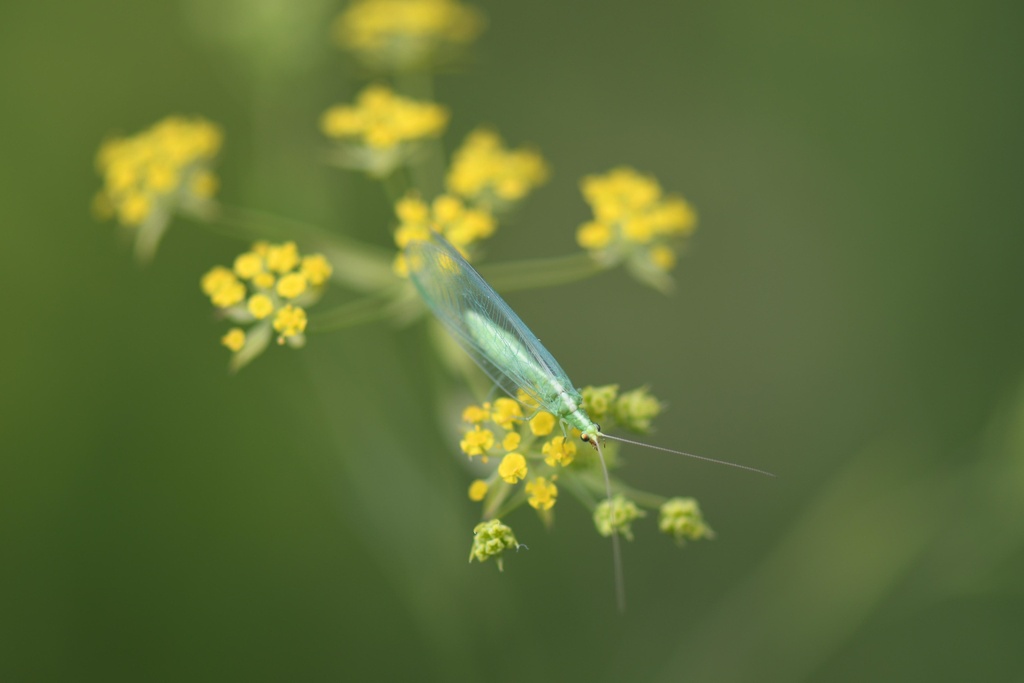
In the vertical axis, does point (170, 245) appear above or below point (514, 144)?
below

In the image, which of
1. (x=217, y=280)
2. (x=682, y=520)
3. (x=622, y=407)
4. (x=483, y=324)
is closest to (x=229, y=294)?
(x=217, y=280)

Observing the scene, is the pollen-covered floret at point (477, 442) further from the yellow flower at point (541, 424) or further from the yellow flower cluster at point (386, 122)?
the yellow flower cluster at point (386, 122)

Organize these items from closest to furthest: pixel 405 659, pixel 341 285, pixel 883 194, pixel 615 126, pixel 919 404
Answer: pixel 341 285 → pixel 405 659 → pixel 919 404 → pixel 883 194 → pixel 615 126

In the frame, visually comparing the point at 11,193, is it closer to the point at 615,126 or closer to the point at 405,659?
the point at 405,659

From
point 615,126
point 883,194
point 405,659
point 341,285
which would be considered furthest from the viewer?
point 615,126

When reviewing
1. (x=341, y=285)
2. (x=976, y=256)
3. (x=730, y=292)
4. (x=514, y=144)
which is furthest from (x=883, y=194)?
(x=341, y=285)

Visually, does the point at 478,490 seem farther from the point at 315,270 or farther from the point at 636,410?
the point at 315,270

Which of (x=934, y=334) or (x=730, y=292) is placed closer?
(x=934, y=334)
